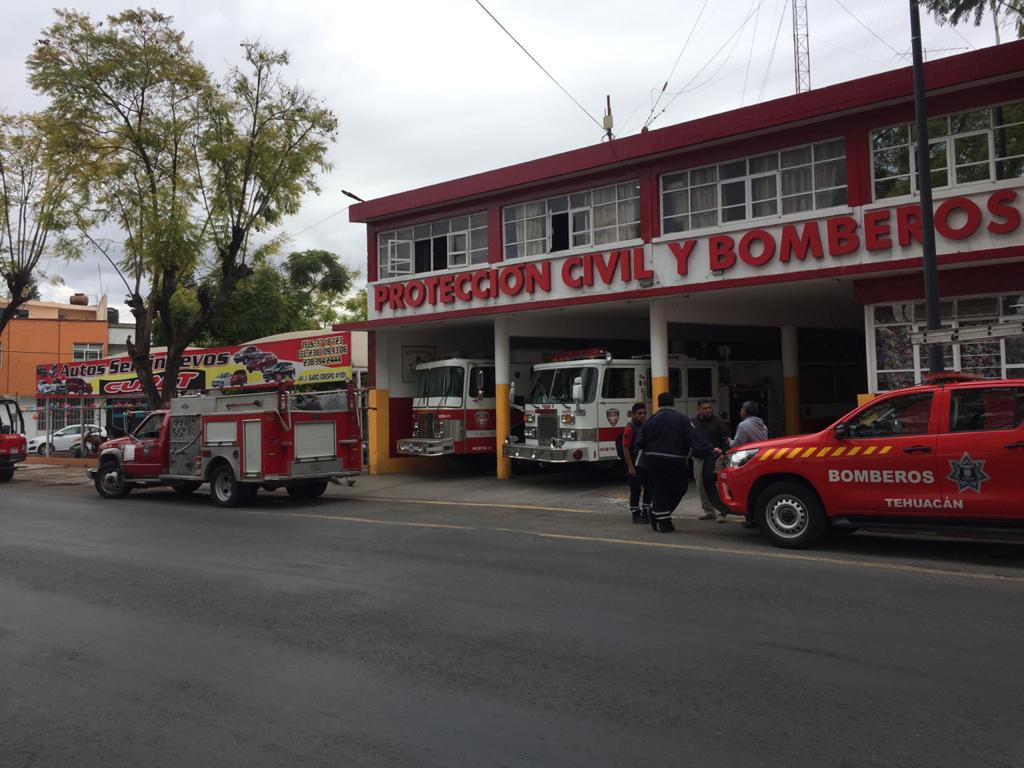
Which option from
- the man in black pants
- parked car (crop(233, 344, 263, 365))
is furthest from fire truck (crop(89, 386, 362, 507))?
parked car (crop(233, 344, 263, 365))

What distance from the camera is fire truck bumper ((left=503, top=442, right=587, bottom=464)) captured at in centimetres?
1633

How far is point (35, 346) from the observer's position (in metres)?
51.6

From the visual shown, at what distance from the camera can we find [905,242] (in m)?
13.4

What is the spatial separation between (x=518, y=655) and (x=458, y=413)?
1394 centimetres

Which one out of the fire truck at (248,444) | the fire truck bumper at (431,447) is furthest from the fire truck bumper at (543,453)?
the fire truck at (248,444)

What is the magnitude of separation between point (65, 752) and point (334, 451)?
12.1m

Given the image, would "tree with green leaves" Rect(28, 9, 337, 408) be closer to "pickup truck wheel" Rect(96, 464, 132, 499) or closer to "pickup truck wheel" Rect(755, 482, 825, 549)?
"pickup truck wheel" Rect(96, 464, 132, 499)

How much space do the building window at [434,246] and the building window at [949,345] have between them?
29.4ft

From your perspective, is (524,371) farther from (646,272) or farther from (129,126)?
(129,126)

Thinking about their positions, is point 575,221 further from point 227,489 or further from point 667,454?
point 227,489

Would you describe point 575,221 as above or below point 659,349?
above

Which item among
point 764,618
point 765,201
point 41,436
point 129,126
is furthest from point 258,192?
point 41,436

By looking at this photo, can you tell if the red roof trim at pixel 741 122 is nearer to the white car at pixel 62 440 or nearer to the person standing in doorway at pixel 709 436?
the person standing in doorway at pixel 709 436

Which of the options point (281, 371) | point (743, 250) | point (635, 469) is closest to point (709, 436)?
point (635, 469)
